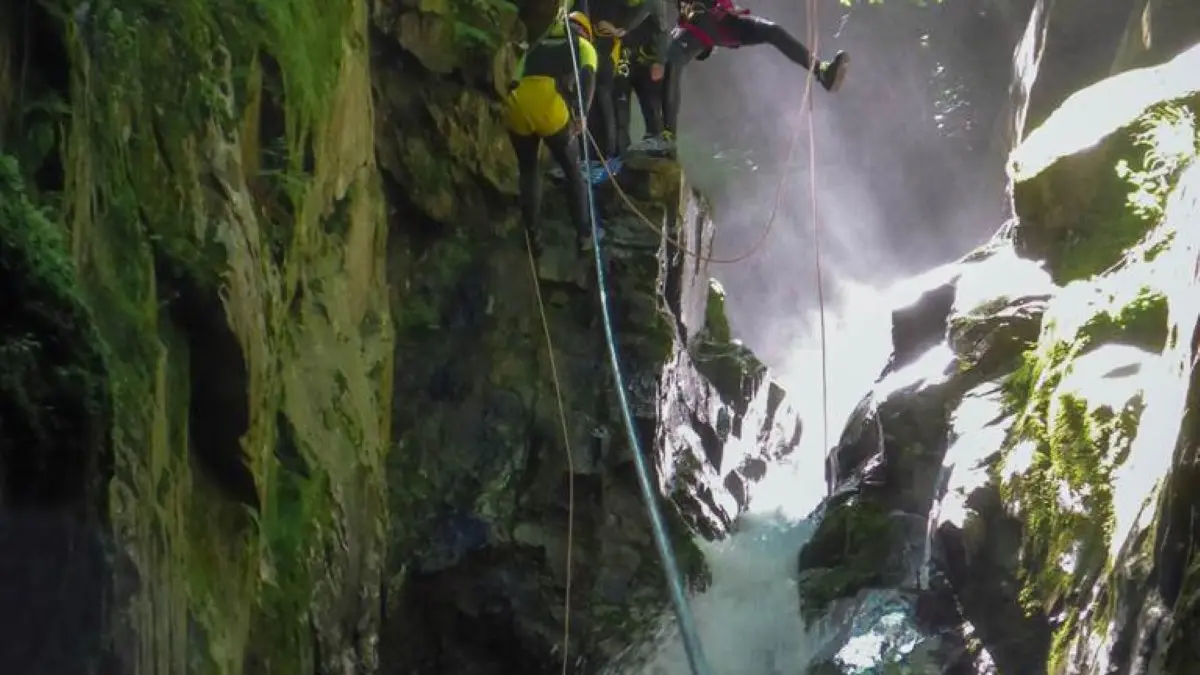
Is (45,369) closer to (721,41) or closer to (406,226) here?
(406,226)

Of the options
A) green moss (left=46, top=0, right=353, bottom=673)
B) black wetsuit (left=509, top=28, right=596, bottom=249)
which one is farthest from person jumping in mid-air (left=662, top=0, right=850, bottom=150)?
green moss (left=46, top=0, right=353, bottom=673)

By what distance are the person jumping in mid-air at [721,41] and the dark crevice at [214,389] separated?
5055 millimetres

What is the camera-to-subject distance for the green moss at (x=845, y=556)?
8758 mm

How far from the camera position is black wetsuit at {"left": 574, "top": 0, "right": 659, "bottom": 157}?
8617mm

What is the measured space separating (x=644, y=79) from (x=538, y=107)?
249cm

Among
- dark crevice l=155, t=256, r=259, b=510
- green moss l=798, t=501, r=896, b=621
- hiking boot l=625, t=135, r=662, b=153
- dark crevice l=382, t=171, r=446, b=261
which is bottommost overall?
dark crevice l=155, t=256, r=259, b=510

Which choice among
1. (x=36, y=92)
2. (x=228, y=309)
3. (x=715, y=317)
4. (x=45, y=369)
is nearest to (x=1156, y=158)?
(x=715, y=317)

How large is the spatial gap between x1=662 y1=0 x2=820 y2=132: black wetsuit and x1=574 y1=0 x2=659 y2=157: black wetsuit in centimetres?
38

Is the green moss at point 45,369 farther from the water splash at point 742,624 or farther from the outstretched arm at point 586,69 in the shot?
the water splash at point 742,624

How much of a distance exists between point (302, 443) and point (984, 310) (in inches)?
247

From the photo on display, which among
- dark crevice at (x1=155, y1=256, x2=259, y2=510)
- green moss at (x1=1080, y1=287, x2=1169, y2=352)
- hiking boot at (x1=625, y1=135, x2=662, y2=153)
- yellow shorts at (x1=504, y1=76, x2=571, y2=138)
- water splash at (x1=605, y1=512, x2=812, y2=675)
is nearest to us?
dark crevice at (x1=155, y1=256, x2=259, y2=510)

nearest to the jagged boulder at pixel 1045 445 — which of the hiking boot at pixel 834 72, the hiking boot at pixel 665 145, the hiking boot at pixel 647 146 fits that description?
the hiking boot at pixel 834 72

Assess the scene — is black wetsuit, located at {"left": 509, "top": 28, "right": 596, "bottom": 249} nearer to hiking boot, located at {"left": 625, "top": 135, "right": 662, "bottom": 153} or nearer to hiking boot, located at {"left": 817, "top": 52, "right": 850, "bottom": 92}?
hiking boot, located at {"left": 625, "top": 135, "right": 662, "bottom": 153}

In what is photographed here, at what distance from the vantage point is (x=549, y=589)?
722cm
